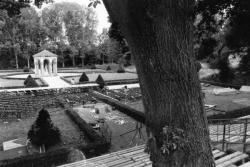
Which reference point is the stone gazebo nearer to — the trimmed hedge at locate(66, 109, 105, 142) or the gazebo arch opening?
the gazebo arch opening

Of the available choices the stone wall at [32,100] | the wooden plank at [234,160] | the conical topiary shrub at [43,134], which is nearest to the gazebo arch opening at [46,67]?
the stone wall at [32,100]

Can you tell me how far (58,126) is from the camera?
1359 cm

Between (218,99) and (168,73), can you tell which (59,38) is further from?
(168,73)

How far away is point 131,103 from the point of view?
757 inches

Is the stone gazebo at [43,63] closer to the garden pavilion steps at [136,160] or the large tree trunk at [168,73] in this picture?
the garden pavilion steps at [136,160]

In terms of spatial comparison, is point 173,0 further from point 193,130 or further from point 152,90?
point 193,130

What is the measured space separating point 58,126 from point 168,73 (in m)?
12.1

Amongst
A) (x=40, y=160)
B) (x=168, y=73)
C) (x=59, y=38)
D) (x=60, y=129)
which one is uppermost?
(x=59, y=38)

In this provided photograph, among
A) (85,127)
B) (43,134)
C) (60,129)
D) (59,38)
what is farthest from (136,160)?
(59,38)

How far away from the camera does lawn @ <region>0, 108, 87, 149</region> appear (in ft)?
38.0

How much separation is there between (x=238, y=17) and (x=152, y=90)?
9228mm

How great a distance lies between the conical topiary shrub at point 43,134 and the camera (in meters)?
9.76

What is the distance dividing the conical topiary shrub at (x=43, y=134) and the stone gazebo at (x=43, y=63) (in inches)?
1058

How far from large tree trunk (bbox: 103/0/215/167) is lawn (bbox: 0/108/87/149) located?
29.7ft
